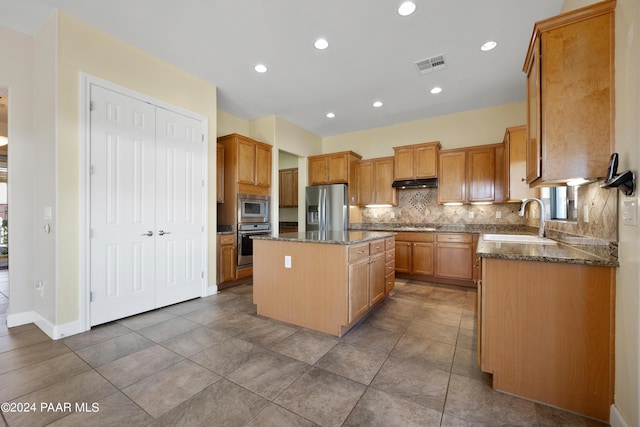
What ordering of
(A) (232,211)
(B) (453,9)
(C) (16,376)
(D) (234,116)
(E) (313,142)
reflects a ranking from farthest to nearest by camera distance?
(E) (313,142), (D) (234,116), (A) (232,211), (B) (453,9), (C) (16,376)

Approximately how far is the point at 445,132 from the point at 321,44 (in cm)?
321

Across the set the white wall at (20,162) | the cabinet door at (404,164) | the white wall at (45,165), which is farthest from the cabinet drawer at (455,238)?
the white wall at (20,162)

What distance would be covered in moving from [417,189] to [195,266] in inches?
168

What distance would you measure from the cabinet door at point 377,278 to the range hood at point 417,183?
2.19 metres

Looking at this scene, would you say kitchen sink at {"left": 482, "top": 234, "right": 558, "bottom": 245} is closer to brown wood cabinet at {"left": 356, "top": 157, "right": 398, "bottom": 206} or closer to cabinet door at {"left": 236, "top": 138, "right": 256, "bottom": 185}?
brown wood cabinet at {"left": 356, "top": 157, "right": 398, "bottom": 206}

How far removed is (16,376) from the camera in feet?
5.92

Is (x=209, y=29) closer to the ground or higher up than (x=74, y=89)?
higher up

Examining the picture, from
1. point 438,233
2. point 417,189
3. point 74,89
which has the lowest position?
point 438,233

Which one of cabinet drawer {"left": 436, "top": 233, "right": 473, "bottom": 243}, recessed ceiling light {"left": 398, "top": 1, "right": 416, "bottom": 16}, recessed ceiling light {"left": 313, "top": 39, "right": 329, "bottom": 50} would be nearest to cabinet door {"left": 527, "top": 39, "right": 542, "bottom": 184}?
recessed ceiling light {"left": 398, "top": 1, "right": 416, "bottom": 16}

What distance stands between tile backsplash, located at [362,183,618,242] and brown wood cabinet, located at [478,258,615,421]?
41 centimetres

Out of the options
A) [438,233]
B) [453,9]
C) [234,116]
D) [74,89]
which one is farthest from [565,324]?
[234,116]

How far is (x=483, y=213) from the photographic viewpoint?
4660 millimetres

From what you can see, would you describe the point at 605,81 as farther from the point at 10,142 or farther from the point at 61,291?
the point at 10,142

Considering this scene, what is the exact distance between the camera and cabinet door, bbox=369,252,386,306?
288 cm
